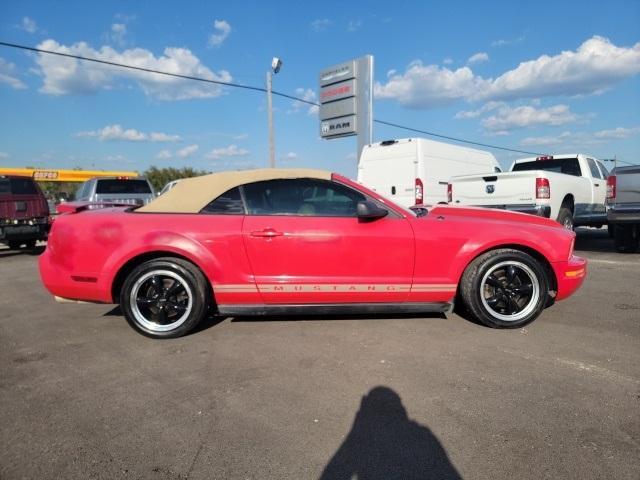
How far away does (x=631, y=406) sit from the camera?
2.50 meters

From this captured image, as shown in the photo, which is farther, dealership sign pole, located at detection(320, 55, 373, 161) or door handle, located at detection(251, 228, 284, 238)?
dealership sign pole, located at detection(320, 55, 373, 161)

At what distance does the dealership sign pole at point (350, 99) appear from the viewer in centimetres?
1881


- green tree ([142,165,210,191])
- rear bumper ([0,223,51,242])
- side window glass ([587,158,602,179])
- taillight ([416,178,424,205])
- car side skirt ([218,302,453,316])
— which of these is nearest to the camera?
car side skirt ([218,302,453,316])

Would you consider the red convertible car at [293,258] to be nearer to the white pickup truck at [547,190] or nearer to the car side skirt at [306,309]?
the car side skirt at [306,309]

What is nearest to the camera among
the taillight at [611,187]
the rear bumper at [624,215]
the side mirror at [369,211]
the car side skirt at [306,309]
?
the side mirror at [369,211]

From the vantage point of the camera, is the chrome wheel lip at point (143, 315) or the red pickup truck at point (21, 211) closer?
the chrome wheel lip at point (143, 315)

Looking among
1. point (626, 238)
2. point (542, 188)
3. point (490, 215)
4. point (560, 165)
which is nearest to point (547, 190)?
point (542, 188)

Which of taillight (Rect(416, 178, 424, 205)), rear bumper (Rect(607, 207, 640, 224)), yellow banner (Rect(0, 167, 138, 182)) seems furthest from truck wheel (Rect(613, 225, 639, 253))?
yellow banner (Rect(0, 167, 138, 182))

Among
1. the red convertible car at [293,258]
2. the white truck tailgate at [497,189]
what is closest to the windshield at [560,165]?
the white truck tailgate at [497,189]

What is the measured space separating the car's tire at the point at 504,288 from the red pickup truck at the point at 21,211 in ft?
32.9

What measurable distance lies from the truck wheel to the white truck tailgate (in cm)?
212

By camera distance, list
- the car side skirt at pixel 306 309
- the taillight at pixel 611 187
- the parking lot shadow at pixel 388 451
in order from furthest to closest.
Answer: the taillight at pixel 611 187, the car side skirt at pixel 306 309, the parking lot shadow at pixel 388 451

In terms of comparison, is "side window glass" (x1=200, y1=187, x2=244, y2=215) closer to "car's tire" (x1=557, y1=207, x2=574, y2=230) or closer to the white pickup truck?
the white pickup truck

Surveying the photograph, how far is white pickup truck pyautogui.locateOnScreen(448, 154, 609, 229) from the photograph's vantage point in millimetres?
8109
